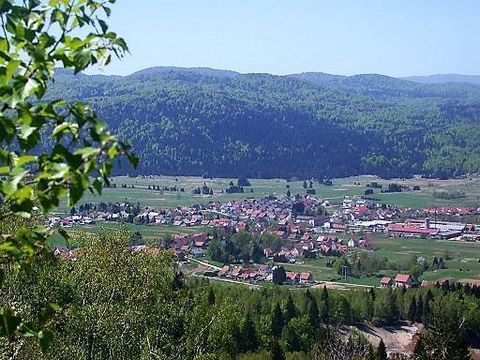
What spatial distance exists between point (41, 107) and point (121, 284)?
8.46 metres

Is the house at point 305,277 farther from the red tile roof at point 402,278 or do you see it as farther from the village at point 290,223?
the red tile roof at point 402,278

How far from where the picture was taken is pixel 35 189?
2.38m

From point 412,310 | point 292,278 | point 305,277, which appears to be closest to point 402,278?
point 305,277

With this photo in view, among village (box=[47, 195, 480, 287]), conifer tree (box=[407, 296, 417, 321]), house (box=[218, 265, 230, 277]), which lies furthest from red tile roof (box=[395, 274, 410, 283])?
house (box=[218, 265, 230, 277])

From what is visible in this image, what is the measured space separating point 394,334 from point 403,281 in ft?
42.8

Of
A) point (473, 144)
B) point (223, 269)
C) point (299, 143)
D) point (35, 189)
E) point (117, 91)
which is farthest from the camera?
point (117, 91)

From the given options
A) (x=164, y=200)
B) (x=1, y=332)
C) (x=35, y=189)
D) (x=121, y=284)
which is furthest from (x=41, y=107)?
(x=164, y=200)

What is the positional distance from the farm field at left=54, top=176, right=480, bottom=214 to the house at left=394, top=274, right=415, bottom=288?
4133 cm

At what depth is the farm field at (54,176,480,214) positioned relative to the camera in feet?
306

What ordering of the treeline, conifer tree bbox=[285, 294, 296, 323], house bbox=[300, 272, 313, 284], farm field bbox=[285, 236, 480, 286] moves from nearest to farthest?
the treeline
conifer tree bbox=[285, 294, 296, 323]
house bbox=[300, 272, 313, 284]
farm field bbox=[285, 236, 480, 286]

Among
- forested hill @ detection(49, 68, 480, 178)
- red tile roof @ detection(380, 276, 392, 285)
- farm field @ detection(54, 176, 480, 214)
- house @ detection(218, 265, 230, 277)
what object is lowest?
house @ detection(218, 265, 230, 277)

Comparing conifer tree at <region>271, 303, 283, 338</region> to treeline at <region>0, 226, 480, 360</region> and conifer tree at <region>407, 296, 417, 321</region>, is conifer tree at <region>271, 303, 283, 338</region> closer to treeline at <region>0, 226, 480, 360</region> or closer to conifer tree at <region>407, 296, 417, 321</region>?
conifer tree at <region>407, 296, 417, 321</region>

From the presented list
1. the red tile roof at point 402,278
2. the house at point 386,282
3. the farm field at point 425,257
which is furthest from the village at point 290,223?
the red tile roof at point 402,278

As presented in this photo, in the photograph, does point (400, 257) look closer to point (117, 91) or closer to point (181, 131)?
point (181, 131)
